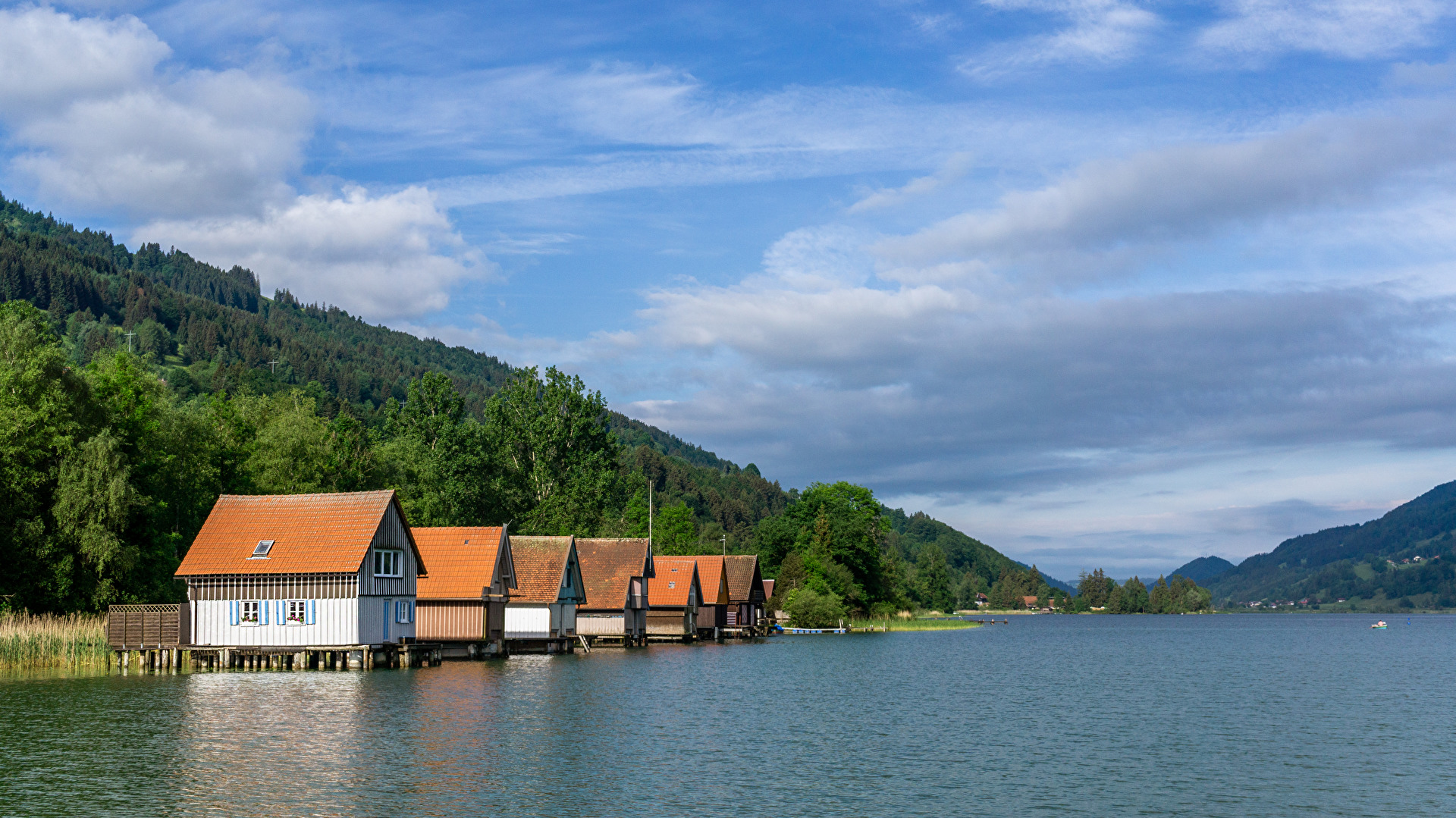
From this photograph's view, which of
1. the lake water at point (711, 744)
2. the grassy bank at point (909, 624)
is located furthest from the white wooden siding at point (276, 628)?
the grassy bank at point (909, 624)

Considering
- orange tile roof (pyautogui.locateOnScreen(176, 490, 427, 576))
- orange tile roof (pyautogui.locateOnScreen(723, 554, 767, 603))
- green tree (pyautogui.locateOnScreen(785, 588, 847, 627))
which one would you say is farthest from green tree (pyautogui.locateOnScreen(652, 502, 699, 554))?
orange tile roof (pyautogui.locateOnScreen(176, 490, 427, 576))

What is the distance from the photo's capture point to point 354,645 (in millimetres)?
55188

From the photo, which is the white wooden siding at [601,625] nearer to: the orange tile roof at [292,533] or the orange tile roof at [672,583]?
the orange tile roof at [672,583]

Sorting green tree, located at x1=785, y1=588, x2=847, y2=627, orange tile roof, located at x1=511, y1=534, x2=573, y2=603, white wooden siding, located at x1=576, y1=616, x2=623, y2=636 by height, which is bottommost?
green tree, located at x1=785, y1=588, x2=847, y2=627

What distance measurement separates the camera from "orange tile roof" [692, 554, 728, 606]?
Answer: 105188 mm

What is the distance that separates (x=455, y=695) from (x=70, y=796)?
21420 mm

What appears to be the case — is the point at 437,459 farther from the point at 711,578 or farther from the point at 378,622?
the point at 378,622

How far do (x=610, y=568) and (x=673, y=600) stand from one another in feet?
37.3

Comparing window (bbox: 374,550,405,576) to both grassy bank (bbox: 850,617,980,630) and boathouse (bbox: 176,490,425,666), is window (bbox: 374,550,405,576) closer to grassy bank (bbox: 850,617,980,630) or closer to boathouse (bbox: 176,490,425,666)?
boathouse (bbox: 176,490,425,666)

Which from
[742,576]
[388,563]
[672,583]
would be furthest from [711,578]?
[388,563]

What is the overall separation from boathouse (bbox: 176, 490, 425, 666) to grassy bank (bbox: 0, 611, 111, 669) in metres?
4.45

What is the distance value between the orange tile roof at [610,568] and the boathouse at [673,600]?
8.91 metres

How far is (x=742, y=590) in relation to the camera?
11500 centimetres

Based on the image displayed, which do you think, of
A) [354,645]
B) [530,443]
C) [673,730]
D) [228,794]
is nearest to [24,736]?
[228,794]
